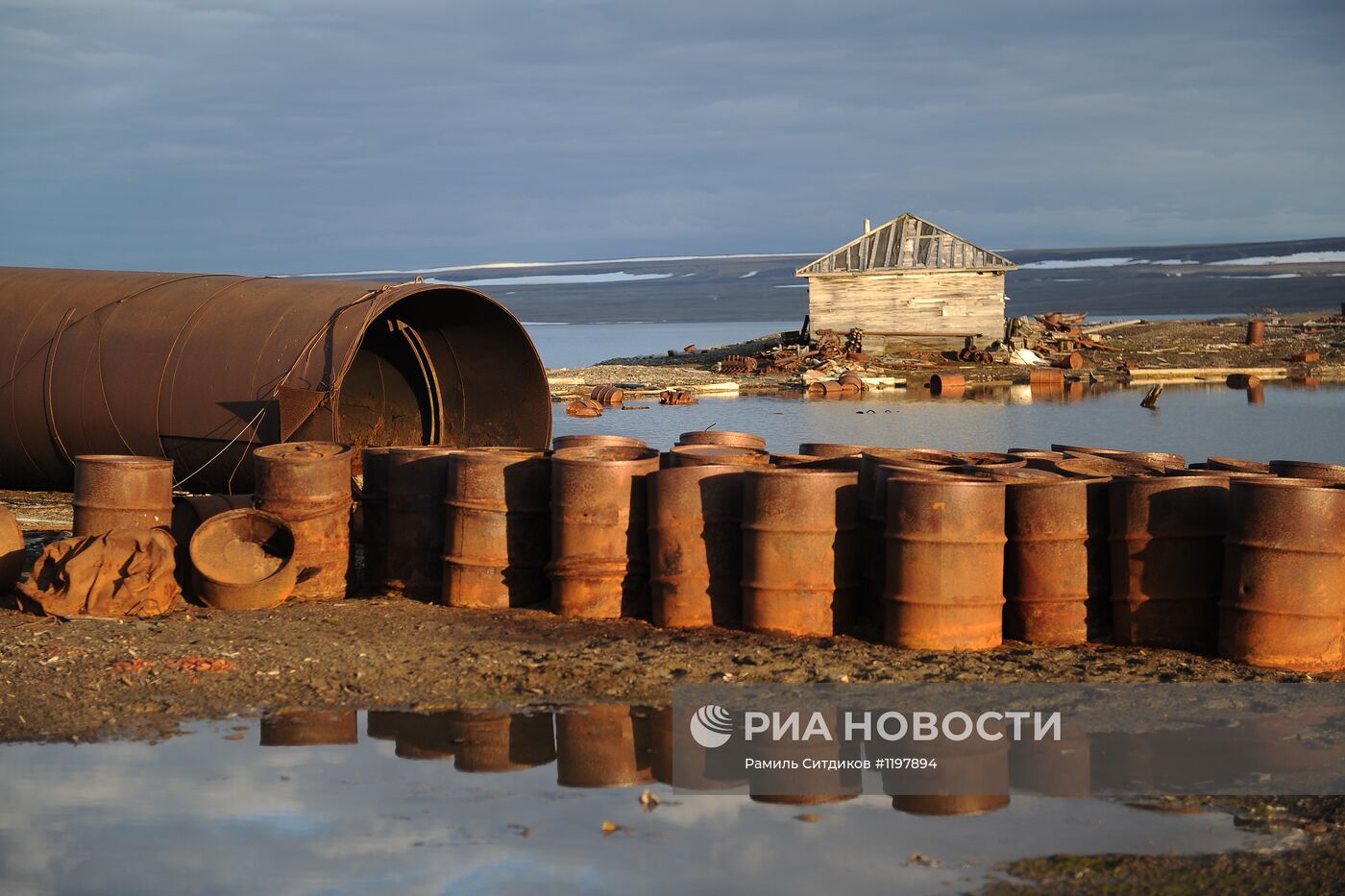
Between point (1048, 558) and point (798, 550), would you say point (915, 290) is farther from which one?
point (798, 550)

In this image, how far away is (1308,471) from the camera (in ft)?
33.7

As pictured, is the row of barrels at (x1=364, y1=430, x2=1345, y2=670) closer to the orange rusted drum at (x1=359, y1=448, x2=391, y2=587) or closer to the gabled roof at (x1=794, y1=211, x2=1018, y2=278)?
the orange rusted drum at (x1=359, y1=448, x2=391, y2=587)

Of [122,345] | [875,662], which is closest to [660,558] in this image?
[875,662]

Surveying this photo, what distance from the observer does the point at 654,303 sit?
13725 cm

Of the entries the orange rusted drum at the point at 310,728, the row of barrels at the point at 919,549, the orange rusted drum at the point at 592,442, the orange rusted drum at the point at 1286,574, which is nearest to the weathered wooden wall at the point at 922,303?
the orange rusted drum at the point at 592,442

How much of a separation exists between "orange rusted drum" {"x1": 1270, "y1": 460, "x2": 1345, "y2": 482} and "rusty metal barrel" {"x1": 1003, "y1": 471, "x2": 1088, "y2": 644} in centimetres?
201

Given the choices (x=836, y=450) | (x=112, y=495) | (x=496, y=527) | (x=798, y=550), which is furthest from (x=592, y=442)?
(x=112, y=495)

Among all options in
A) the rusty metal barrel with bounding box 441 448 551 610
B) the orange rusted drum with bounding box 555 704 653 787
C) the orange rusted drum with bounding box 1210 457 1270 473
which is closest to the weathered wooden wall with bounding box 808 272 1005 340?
the orange rusted drum with bounding box 1210 457 1270 473

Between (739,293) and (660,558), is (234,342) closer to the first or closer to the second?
(660,558)

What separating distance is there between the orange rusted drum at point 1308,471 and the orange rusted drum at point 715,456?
3737mm

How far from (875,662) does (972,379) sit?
34781 millimetres

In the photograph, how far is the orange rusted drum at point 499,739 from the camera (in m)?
7.14

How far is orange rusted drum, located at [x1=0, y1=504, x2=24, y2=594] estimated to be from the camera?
1056 cm

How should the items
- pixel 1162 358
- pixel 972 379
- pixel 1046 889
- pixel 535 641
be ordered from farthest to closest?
1. pixel 1162 358
2. pixel 972 379
3. pixel 535 641
4. pixel 1046 889
